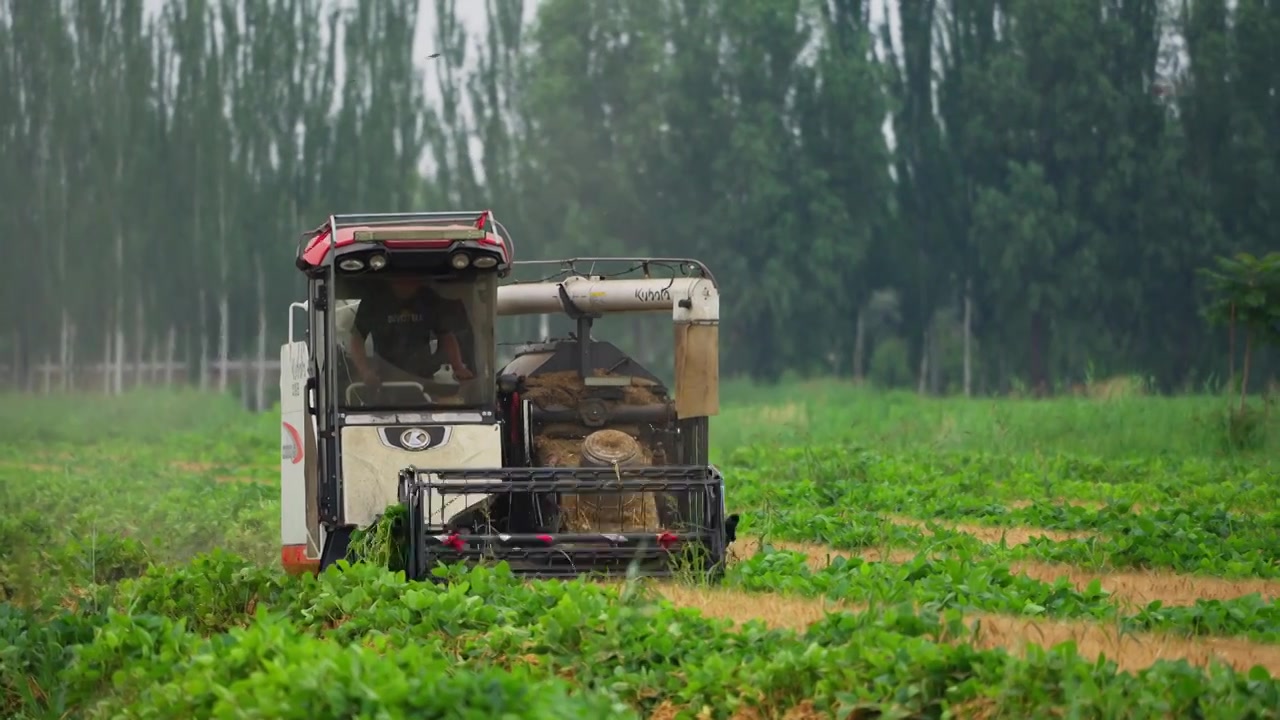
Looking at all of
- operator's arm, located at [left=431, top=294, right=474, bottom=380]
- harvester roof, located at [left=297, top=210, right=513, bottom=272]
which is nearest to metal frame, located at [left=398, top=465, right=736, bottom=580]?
operator's arm, located at [left=431, top=294, right=474, bottom=380]

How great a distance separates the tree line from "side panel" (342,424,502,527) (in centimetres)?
4162

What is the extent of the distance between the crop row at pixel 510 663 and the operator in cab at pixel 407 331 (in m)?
2.55

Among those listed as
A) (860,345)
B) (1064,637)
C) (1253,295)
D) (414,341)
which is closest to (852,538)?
(414,341)

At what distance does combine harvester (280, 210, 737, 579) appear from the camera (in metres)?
12.7

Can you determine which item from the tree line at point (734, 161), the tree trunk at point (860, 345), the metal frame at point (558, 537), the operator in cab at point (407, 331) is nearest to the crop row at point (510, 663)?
the metal frame at point (558, 537)

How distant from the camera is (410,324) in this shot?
1417 centimetres

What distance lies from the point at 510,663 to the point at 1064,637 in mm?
2882

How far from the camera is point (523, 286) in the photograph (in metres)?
16.3

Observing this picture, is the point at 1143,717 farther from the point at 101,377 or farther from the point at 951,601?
the point at 101,377

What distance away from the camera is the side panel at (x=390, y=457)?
528 inches

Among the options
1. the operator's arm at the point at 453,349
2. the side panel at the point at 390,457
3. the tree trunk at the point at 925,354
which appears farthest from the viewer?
the tree trunk at the point at 925,354

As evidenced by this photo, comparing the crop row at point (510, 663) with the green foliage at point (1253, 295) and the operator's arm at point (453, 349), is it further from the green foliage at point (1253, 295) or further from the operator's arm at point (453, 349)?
the green foliage at point (1253, 295)

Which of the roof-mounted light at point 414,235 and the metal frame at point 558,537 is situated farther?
the roof-mounted light at point 414,235

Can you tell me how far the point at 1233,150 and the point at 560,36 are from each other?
23.6 m
